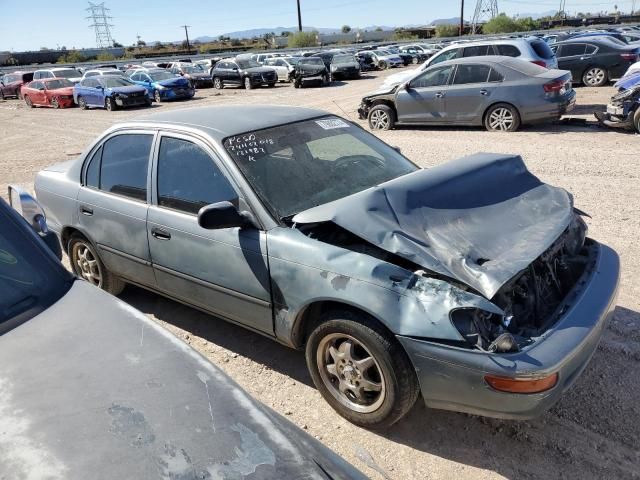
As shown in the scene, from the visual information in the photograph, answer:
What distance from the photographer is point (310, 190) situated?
11.3 feet

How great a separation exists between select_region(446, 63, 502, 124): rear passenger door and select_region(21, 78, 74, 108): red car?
63.0ft

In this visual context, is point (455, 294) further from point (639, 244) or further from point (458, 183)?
point (639, 244)

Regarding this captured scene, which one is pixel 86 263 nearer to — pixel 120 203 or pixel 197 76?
pixel 120 203

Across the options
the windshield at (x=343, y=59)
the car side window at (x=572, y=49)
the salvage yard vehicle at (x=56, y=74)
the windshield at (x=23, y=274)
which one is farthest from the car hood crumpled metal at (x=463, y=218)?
the salvage yard vehicle at (x=56, y=74)

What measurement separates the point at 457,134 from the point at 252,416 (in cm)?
1041

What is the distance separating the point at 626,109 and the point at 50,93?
23.9 m

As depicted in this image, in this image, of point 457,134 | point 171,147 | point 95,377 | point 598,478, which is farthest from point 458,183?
point 457,134

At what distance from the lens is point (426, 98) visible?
11820 mm

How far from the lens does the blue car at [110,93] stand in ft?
70.0

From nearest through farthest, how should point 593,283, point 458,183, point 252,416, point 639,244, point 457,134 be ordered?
point 252,416
point 593,283
point 458,183
point 639,244
point 457,134

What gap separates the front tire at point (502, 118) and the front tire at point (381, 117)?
2341mm

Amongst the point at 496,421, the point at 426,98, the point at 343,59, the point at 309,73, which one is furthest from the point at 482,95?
the point at 343,59

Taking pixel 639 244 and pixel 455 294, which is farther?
pixel 639 244

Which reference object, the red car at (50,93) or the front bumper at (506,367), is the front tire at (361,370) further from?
the red car at (50,93)
